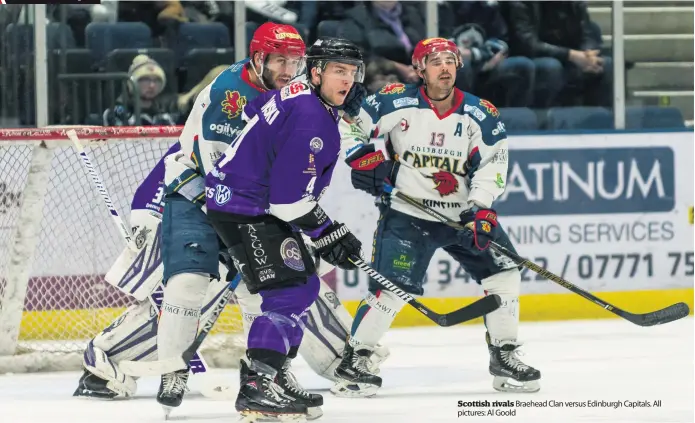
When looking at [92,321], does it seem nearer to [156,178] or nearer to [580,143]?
[156,178]

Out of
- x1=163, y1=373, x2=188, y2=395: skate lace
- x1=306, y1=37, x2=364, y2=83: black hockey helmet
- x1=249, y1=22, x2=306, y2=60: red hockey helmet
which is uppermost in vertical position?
x1=249, y1=22, x2=306, y2=60: red hockey helmet

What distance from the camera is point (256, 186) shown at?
4.02 m

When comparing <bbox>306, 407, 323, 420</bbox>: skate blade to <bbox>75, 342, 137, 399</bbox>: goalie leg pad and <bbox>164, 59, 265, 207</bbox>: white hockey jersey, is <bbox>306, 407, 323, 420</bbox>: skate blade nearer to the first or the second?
<bbox>164, 59, 265, 207</bbox>: white hockey jersey

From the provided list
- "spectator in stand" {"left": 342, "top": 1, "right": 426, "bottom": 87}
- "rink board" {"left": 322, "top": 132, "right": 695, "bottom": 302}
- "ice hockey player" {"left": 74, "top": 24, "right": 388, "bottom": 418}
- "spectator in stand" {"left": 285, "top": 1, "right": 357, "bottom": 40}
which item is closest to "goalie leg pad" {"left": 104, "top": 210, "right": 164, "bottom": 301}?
"ice hockey player" {"left": 74, "top": 24, "right": 388, "bottom": 418}

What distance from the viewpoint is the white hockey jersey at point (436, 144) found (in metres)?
5.01

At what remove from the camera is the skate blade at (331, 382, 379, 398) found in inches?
192

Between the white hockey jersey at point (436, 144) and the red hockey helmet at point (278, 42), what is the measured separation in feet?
2.01

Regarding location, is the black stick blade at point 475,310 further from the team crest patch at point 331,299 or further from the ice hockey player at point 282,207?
the team crest patch at point 331,299

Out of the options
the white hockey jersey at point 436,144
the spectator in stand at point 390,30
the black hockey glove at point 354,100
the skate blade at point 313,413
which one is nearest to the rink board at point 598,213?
the spectator in stand at point 390,30

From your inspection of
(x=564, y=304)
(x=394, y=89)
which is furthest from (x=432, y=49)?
(x=564, y=304)

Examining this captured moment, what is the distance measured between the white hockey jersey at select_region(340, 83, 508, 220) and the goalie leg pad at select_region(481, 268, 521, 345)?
0.26 m

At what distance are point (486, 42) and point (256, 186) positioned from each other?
139 inches

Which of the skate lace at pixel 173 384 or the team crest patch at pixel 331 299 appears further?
the team crest patch at pixel 331 299

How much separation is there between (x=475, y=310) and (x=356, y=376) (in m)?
0.59
